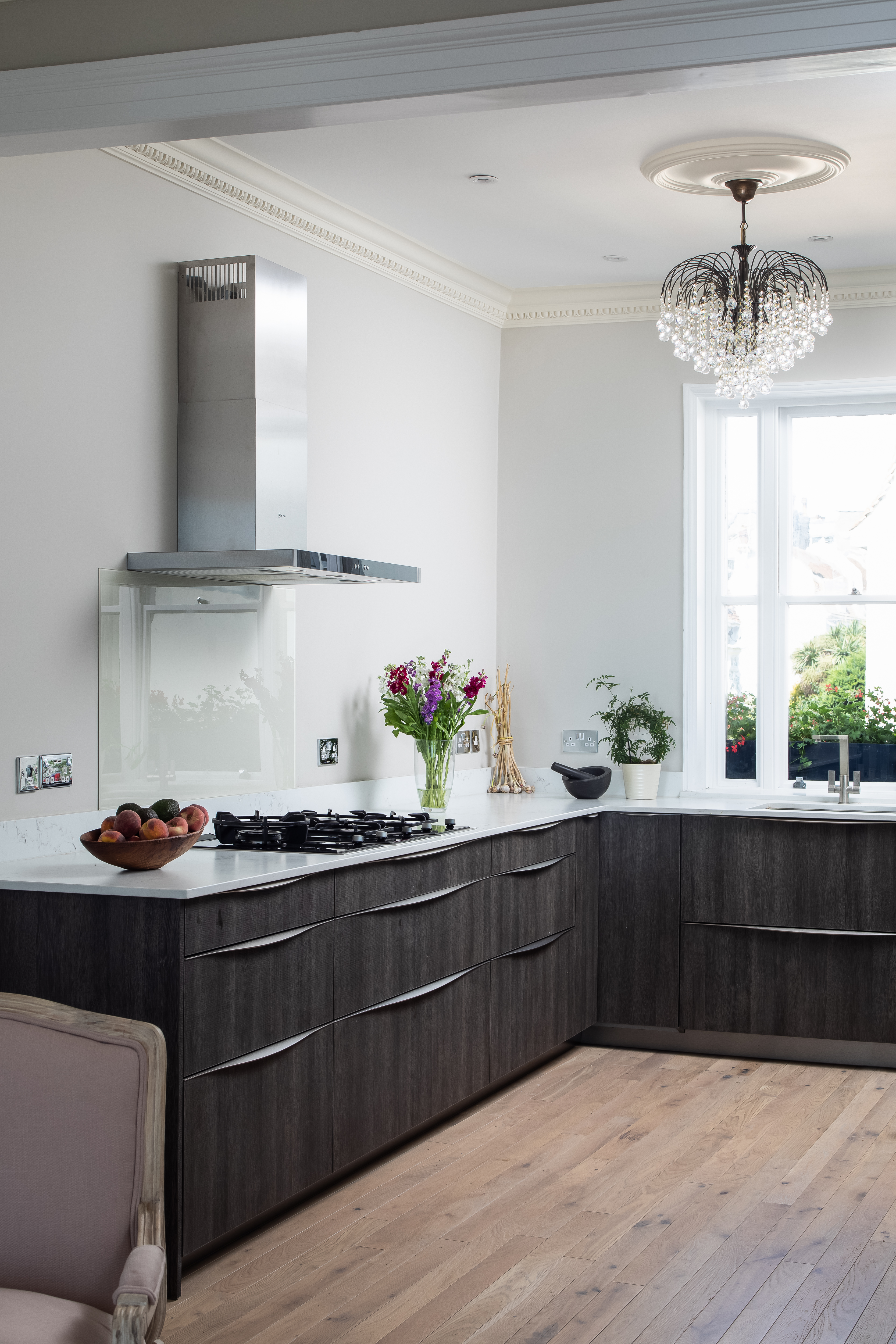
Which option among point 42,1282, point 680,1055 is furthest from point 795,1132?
point 42,1282

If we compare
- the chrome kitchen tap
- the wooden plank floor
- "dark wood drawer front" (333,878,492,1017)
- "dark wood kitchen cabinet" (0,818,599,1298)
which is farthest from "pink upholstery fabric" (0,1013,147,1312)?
the chrome kitchen tap

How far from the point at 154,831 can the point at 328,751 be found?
4.98 feet

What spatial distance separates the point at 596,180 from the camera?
4.36 meters

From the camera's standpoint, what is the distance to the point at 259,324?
381 cm

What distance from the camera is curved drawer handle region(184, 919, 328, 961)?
2.96 meters

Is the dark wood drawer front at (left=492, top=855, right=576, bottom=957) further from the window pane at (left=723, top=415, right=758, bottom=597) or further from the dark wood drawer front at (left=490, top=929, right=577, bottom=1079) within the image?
the window pane at (left=723, top=415, right=758, bottom=597)

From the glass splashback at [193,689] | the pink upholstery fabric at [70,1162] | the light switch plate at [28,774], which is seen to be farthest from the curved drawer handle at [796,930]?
the pink upholstery fabric at [70,1162]

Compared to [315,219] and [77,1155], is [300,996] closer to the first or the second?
[77,1155]

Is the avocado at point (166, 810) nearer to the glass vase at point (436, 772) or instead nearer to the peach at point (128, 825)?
the peach at point (128, 825)

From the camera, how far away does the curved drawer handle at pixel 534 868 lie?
442 cm

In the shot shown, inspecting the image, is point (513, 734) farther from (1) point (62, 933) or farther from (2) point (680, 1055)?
(1) point (62, 933)

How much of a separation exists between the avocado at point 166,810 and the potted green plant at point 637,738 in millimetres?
2520

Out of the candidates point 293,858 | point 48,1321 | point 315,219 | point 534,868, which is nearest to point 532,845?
point 534,868

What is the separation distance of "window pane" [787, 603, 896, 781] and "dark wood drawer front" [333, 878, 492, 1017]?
1893 millimetres
